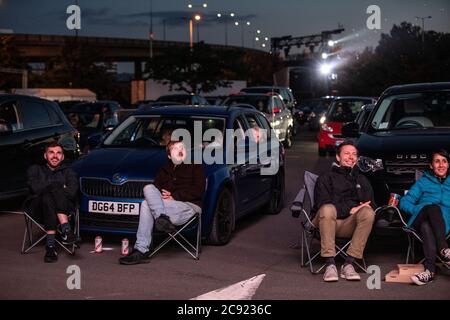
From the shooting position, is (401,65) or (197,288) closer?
(197,288)

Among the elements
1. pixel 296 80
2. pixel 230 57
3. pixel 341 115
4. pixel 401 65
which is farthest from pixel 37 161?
pixel 230 57

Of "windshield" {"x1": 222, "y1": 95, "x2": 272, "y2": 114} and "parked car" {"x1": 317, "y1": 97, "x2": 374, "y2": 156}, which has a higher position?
"windshield" {"x1": 222, "y1": 95, "x2": 272, "y2": 114}

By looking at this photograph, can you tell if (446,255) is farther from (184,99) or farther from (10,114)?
(184,99)

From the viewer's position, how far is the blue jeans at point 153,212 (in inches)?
319

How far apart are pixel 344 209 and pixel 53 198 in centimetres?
300

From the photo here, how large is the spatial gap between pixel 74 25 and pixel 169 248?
22.0 ft

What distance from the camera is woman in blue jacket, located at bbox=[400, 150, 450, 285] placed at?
734 centimetres

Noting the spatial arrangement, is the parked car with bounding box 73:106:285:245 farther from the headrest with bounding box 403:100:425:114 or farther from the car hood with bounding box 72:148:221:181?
the headrest with bounding box 403:100:425:114

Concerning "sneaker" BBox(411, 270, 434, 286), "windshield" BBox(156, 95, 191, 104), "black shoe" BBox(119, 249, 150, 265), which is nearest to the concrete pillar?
"windshield" BBox(156, 95, 191, 104)

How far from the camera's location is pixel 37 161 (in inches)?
477

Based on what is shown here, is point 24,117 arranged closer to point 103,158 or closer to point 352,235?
point 103,158

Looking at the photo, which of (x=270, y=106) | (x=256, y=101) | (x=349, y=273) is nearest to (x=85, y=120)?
(x=256, y=101)

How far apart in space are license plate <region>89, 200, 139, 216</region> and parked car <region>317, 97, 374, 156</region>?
47.6 ft

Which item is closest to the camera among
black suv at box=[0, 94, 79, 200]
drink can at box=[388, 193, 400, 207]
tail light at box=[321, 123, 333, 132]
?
drink can at box=[388, 193, 400, 207]
